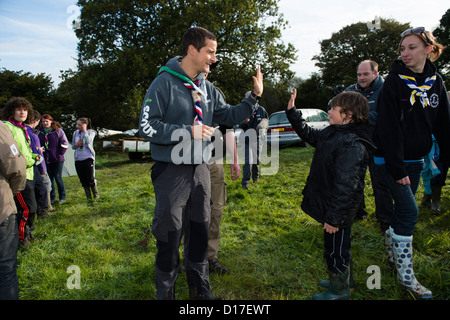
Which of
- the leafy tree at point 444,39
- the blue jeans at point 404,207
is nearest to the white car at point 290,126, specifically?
the blue jeans at point 404,207

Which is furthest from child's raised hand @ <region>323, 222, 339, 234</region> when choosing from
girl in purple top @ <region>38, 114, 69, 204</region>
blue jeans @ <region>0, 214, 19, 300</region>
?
girl in purple top @ <region>38, 114, 69, 204</region>

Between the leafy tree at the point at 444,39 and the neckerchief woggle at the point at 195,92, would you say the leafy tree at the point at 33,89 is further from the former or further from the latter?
the leafy tree at the point at 444,39

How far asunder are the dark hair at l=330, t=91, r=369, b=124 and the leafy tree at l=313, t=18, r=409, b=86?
30.7m

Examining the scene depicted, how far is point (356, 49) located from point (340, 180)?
35.6 m

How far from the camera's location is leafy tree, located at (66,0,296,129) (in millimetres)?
15492

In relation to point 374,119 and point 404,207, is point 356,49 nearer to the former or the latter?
point 374,119

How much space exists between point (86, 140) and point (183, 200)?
17.4 feet

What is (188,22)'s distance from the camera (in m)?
15.2

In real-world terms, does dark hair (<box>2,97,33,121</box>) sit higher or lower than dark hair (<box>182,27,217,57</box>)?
lower

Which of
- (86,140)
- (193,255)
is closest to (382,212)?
(193,255)

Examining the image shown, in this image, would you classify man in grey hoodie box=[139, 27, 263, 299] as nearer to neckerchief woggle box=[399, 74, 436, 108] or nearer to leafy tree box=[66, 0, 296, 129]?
neckerchief woggle box=[399, 74, 436, 108]

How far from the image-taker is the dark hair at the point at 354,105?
253 centimetres

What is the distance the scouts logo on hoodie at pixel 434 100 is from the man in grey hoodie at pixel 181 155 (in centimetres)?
165

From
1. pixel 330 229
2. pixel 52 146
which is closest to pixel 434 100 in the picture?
pixel 330 229
